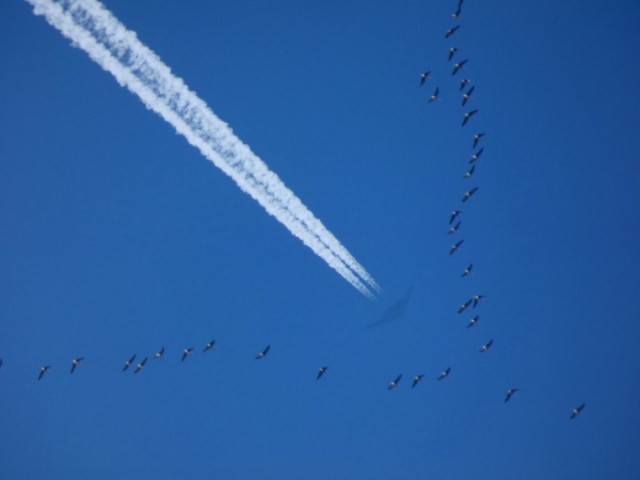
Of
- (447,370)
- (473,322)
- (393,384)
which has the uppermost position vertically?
(473,322)

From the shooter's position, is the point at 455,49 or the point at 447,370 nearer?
the point at 455,49

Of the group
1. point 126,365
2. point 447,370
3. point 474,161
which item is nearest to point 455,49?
point 474,161

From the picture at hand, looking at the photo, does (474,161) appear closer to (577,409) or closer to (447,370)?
(447,370)

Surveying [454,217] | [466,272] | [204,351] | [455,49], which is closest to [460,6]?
[455,49]

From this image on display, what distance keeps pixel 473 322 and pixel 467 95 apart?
14662 millimetres

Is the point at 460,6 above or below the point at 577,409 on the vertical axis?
above

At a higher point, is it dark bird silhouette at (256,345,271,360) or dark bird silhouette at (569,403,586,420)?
dark bird silhouette at (569,403,586,420)

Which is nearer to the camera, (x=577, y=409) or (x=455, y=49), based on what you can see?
(x=455, y=49)

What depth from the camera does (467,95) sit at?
142 ft

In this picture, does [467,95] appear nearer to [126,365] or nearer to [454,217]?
[454,217]

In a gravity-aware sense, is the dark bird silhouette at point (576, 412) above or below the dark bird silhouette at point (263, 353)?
above

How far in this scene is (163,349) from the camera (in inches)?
1769

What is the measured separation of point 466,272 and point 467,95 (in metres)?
11.2

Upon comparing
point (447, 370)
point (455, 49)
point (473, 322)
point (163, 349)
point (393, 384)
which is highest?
point (455, 49)
